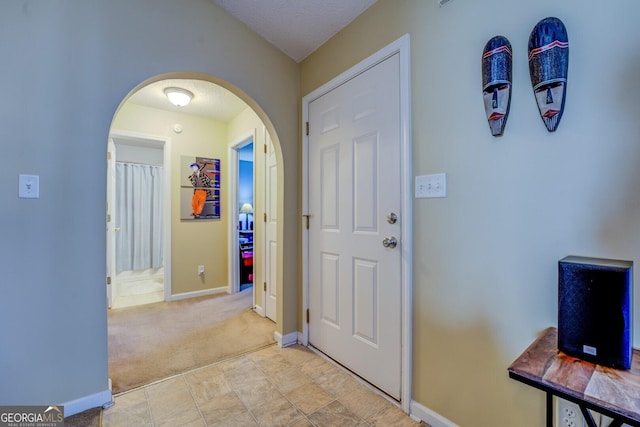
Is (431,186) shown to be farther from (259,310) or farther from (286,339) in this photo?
(259,310)

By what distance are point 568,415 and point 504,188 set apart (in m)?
0.81

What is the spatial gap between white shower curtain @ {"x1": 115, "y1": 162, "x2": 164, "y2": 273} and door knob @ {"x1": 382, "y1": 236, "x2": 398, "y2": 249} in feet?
15.0

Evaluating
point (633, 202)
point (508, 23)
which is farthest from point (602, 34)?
point (633, 202)

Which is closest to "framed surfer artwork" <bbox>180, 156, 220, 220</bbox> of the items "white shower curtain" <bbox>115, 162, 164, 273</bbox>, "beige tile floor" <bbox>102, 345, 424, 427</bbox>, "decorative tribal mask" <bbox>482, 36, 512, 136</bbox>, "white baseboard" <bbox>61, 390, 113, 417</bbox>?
"white shower curtain" <bbox>115, 162, 164, 273</bbox>

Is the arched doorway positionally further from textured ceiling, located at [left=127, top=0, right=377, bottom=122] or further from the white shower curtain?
the white shower curtain

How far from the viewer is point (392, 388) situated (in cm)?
161

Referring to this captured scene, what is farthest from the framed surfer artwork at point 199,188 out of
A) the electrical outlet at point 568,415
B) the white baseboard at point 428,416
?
the electrical outlet at point 568,415

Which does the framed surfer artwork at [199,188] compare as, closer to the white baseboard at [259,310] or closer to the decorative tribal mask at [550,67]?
the white baseboard at [259,310]

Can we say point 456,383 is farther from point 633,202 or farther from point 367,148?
point 367,148

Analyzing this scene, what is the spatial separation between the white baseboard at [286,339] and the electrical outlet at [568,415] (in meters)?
1.74

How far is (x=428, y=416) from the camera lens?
1424mm

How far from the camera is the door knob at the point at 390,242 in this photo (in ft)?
5.18

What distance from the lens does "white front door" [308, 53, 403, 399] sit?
161cm

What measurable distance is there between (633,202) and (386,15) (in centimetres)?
148
